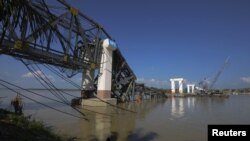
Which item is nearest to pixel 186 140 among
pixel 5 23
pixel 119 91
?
pixel 5 23

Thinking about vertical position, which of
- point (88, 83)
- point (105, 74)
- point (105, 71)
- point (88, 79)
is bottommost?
Answer: point (88, 83)

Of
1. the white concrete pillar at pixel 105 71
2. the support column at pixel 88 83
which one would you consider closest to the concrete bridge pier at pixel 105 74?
the white concrete pillar at pixel 105 71

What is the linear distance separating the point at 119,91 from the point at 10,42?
109 ft

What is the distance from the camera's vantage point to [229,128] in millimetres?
10727

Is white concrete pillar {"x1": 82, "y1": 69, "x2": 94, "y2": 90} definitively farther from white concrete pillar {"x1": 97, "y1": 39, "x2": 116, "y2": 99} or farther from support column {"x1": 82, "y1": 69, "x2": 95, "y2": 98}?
white concrete pillar {"x1": 97, "y1": 39, "x2": 116, "y2": 99}

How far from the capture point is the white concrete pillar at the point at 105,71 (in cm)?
4428

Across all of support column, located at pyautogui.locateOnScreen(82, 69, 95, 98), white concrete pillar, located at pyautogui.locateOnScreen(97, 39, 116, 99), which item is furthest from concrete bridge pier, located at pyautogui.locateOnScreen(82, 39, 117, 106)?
support column, located at pyautogui.locateOnScreen(82, 69, 95, 98)

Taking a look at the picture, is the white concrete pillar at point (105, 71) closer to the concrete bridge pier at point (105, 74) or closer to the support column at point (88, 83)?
the concrete bridge pier at point (105, 74)

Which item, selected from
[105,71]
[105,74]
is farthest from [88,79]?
[105,71]

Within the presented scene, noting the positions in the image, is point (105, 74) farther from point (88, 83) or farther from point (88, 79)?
point (88, 83)

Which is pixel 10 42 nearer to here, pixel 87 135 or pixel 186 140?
pixel 87 135

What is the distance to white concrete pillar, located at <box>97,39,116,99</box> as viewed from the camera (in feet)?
145

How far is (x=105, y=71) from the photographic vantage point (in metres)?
44.8

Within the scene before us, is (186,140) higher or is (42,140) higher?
(42,140)
